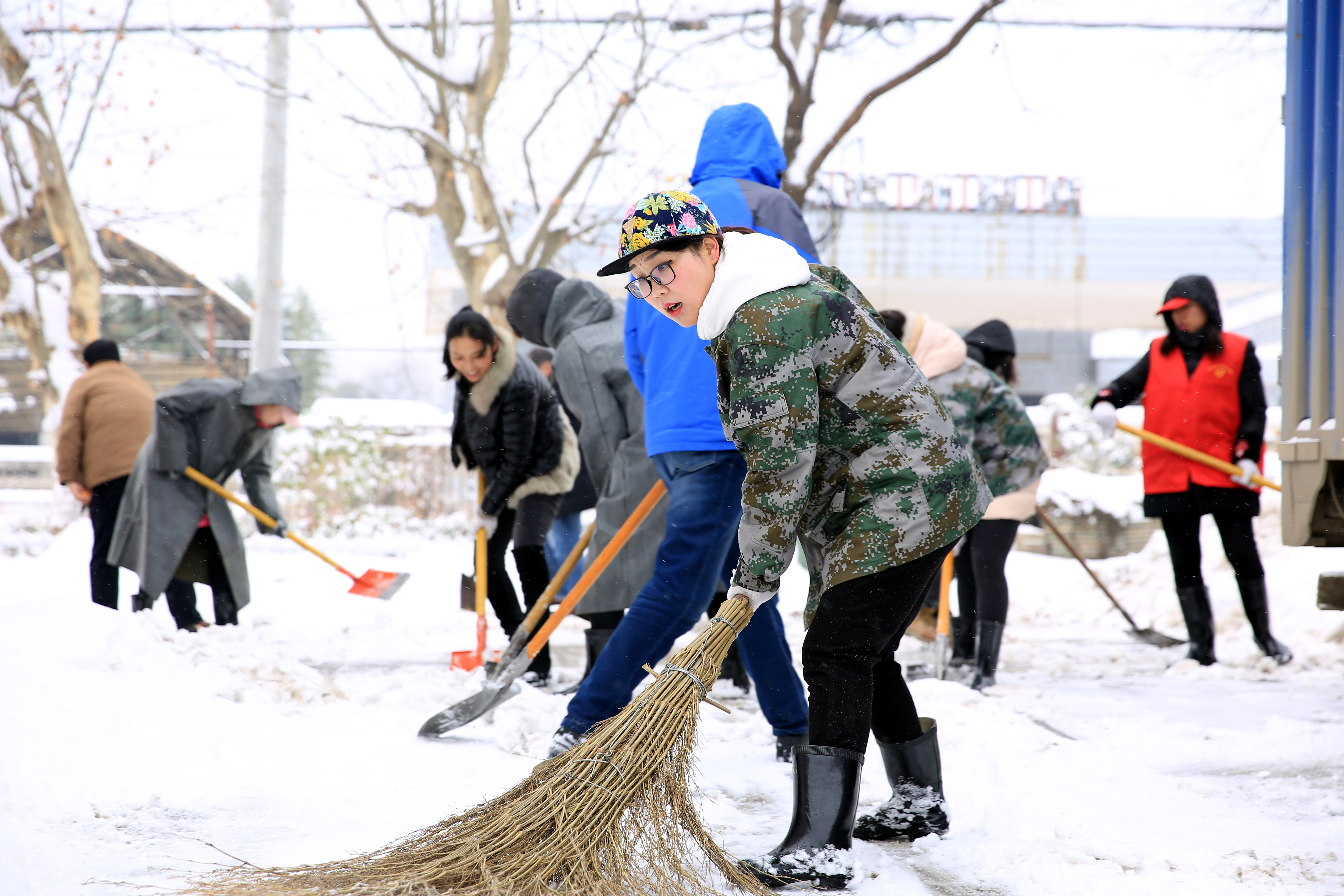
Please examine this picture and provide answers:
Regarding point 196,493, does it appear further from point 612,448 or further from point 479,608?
point 612,448

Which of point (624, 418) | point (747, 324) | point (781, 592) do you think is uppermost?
point (747, 324)

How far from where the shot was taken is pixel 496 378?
4387 millimetres

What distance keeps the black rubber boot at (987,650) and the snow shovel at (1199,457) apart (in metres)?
1.22

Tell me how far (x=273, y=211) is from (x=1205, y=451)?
8384 mm

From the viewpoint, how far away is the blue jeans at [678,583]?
8.79 feet

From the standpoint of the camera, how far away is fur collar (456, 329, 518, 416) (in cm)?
439

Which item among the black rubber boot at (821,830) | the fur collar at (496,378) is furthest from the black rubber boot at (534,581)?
the black rubber boot at (821,830)

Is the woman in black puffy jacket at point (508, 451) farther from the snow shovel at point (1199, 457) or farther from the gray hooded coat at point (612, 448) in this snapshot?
the snow shovel at point (1199, 457)

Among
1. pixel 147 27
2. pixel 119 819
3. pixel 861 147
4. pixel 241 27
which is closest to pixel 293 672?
pixel 119 819

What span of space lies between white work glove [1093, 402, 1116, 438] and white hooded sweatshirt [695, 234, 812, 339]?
130 inches

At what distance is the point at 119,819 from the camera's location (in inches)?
93.7

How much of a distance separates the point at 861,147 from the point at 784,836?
11248 mm

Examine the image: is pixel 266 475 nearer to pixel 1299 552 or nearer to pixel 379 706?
pixel 379 706

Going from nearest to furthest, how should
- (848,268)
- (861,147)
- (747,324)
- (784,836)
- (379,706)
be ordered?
1. (747,324)
2. (784,836)
3. (379,706)
4. (861,147)
5. (848,268)
